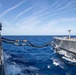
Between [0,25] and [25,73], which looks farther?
[25,73]

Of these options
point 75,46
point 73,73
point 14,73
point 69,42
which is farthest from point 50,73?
point 69,42

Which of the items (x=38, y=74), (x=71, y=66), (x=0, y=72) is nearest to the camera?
(x=0, y=72)

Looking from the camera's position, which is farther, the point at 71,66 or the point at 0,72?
the point at 71,66

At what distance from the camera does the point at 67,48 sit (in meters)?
33.5

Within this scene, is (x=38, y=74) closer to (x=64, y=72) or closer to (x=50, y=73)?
(x=50, y=73)

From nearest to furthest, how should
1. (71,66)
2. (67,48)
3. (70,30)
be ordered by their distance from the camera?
(71,66)
(67,48)
(70,30)

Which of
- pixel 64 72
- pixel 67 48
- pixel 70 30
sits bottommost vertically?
pixel 64 72

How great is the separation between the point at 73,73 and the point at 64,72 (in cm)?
148

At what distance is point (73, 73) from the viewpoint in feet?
75.4

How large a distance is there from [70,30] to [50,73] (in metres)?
17.6

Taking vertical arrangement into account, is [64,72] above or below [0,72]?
below

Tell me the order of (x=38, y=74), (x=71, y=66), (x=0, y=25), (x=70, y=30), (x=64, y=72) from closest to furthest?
(x=0, y=25)
(x=38, y=74)
(x=64, y=72)
(x=71, y=66)
(x=70, y=30)

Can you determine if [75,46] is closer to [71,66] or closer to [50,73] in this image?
[71,66]

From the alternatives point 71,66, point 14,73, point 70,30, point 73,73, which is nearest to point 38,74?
point 14,73
